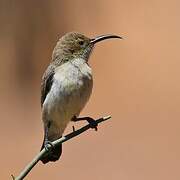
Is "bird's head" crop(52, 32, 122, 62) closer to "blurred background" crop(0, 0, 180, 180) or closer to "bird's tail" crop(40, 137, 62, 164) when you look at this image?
"bird's tail" crop(40, 137, 62, 164)

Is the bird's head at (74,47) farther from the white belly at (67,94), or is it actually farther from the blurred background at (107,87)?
the blurred background at (107,87)

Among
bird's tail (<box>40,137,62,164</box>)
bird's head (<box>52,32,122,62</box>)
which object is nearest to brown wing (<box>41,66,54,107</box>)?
bird's head (<box>52,32,122,62</box>)

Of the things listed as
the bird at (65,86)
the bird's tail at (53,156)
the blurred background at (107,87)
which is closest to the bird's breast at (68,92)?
the bird at (65,86)

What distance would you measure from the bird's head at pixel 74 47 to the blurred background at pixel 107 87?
4293mm

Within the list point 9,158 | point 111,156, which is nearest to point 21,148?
point 9,158

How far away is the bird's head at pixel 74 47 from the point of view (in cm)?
589

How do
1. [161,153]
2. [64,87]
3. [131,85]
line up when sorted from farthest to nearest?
[131,85] < [161,153] < [64,87]

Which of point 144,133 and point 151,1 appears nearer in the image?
point 144,133

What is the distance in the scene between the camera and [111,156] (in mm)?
10430

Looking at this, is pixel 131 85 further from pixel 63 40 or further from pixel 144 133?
pixel 63 40

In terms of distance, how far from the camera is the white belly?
551 cm

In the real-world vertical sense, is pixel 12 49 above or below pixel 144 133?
above

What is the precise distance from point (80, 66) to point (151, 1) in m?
5.99

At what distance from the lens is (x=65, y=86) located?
18.5 ft
